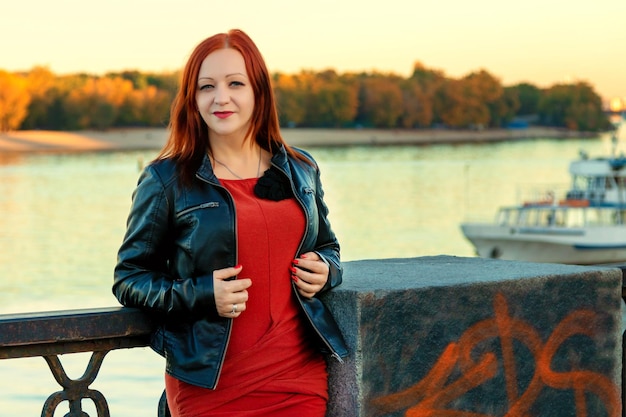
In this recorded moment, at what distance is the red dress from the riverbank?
116 metres

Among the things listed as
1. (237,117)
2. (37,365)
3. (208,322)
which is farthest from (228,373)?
(37,365)

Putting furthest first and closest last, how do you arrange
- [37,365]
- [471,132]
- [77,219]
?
[471,132] < [77,219] < [37,365]

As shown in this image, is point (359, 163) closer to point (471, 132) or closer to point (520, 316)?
point (471, 132)

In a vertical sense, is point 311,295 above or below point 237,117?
below

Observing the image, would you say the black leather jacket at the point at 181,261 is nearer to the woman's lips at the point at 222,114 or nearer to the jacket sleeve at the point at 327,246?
the woman's lips at the point at 222,114

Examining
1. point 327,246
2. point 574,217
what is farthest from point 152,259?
point 574,217

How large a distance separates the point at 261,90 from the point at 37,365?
17235 mm

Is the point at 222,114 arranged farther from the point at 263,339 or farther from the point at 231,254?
the point at 263,339

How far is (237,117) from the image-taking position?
3072mm

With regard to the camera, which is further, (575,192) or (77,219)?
(77,219)

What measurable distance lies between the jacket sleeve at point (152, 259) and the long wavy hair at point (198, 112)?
11cm

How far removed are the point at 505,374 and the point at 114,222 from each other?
54.0 metres

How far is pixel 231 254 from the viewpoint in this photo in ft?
9.54

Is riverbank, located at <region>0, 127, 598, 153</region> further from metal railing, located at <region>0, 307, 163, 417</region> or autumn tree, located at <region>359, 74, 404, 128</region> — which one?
metal railing, located at <region>0, 307, 163, 417</region>
